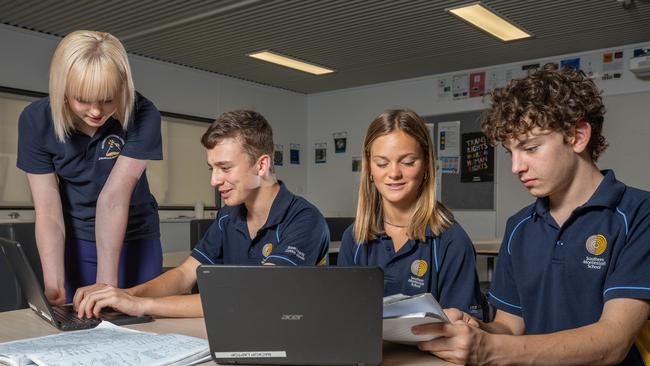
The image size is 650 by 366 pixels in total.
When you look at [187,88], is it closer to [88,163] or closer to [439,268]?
[88,163]

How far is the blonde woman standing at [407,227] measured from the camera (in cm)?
151

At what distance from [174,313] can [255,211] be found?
50 centimetres

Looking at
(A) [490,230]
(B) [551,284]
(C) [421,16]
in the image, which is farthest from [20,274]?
(A) [490,230]

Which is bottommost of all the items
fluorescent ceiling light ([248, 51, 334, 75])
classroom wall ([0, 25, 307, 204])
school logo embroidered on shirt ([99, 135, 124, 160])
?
school logo embroidered on shirt ([99, 135, 124, 160])

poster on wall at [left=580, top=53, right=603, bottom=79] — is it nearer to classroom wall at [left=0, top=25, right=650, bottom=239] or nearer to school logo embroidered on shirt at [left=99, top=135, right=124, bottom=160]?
classroom wall at [left=0, top=25, right=650, bottom=239]

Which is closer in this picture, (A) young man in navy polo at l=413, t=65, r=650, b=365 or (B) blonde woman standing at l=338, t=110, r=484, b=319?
(A) young man in navy polo at l=413, t=65, r=650, b=365

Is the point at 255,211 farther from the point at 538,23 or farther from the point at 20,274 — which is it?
the point at 538,23

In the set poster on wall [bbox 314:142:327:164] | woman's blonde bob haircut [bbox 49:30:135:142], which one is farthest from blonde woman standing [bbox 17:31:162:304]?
poster on wall [bbox 314:142:327:164]

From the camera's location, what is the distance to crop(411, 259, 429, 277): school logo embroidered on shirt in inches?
60.3

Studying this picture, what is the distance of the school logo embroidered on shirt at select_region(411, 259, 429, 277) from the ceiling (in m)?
3.01

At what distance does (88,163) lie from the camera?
5.63 ft

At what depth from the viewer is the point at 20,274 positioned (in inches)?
54.9

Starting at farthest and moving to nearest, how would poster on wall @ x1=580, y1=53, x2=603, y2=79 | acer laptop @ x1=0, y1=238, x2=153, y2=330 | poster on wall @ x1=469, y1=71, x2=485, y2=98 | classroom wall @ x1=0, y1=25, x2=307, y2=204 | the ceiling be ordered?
poster on wall @ x1=469, y1=71, x2=485, y2=98 < poster on wall @ x1=580, y1=53, x2=603, y2=79 < classroom wall @ x1=0, y1=25, x2=307, y2=204 < the ceiling < acer laptop @ x1=0, y1=238, x2=153, y2=330

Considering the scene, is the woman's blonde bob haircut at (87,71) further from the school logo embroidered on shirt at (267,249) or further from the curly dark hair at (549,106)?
the curly dark hair at (549,106)
